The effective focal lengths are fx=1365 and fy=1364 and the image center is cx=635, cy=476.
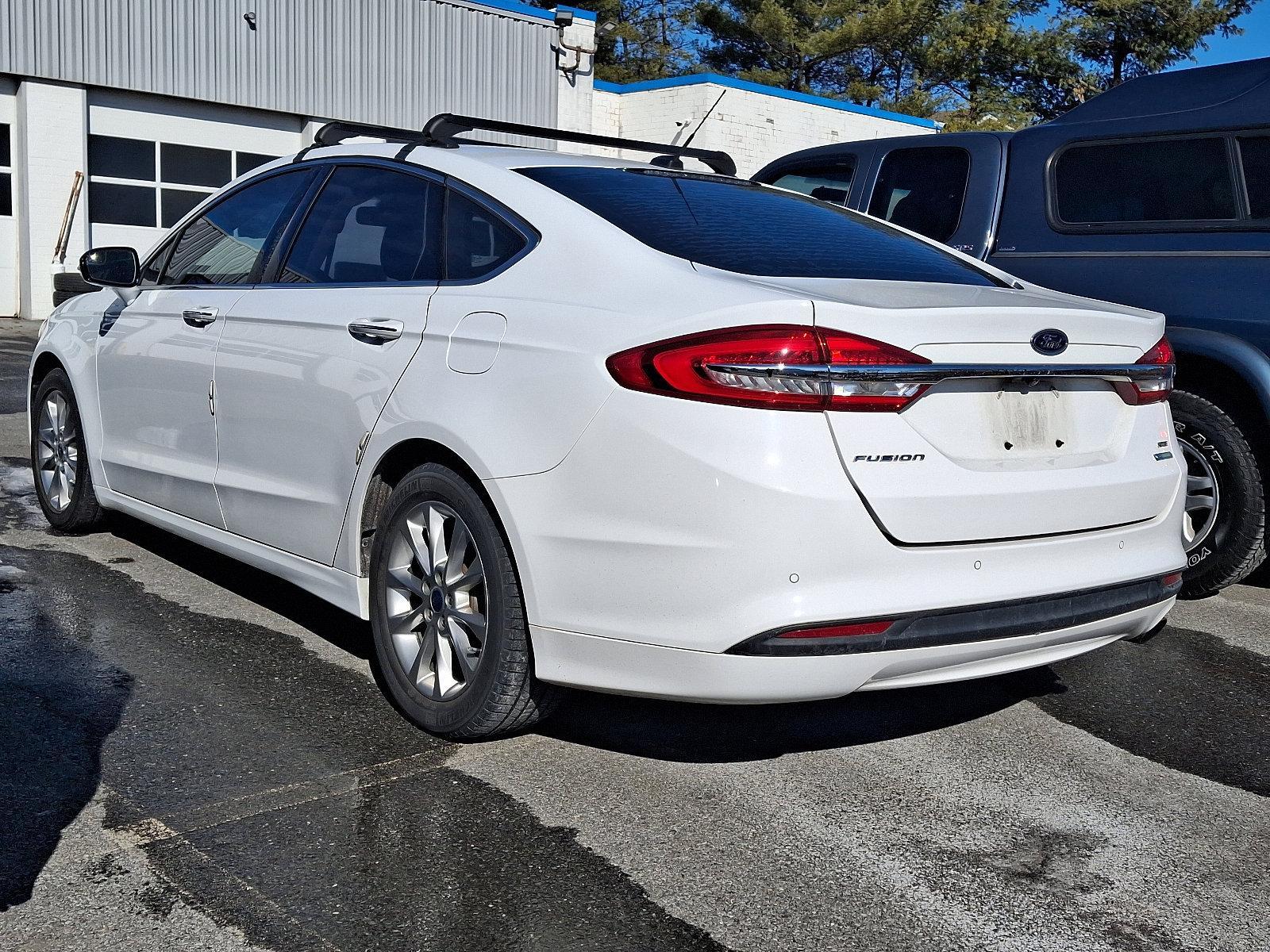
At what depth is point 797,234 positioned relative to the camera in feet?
12.5

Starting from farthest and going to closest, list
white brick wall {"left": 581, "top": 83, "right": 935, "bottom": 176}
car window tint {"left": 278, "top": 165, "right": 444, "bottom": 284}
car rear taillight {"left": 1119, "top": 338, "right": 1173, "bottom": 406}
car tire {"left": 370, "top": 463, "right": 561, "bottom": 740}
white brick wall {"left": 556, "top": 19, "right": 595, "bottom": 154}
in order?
1. white brick wall {"left": 581, "top": 83, "right": 935, "bottom": 176}
2. white brick wall {"left": 556, "top": 19, "right": 595, "bottom": 154}
3. car window tint {"left": 278, "top": 165, "right": 444, "bottom": 284}
4. car rear taillight {"left": 1119, "top": 338, "right": 1173, "bottom": 406}
5. car tire {"left": 370, "top": 463, "right": 561, "bottom": 740}

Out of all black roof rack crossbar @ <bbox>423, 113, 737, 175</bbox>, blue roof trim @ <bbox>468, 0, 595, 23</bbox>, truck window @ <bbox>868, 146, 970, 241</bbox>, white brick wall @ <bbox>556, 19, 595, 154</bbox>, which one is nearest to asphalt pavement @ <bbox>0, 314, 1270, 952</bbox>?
black roof rack crossbar @ <bbox>423, 113, 737, 175</bbox>

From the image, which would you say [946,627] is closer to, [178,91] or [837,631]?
[837,631]

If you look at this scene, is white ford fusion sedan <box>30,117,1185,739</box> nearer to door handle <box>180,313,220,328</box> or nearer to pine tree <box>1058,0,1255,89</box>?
door handle <box>180,313,220,328</box>

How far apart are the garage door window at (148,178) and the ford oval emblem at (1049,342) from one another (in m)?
18.5

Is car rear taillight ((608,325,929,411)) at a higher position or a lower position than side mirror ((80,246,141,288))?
lower

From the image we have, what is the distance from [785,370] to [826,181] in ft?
14.7

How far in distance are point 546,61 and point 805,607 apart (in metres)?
23.2

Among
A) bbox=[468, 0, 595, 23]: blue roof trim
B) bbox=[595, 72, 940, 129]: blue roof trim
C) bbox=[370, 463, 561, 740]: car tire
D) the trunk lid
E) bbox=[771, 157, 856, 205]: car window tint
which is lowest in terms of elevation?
bbox=[370, 463, 561, 740]: car tire

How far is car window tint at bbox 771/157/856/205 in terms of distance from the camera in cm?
700

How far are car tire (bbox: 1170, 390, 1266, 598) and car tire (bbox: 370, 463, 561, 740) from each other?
121 inches

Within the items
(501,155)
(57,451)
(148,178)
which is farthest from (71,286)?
(148,178)

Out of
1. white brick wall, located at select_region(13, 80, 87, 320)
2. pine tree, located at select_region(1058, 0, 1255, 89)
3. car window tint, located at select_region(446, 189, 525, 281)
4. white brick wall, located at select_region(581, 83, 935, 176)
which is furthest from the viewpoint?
pine tree, located at select_region(1058, 0, 1255, 89)

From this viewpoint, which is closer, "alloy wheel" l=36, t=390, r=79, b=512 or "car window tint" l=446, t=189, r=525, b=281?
"car window tint" l=446, t=189, r=525, b=281
